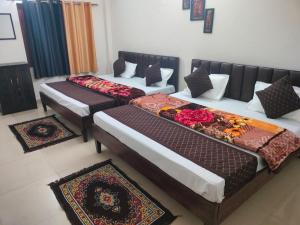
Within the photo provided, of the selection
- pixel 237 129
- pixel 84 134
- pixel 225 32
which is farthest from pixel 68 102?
pixel 225 32

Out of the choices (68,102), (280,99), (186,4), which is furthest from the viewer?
(186,4)

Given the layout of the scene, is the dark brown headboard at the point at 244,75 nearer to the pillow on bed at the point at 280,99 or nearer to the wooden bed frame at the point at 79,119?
the pillow on bed at the point at 280,99

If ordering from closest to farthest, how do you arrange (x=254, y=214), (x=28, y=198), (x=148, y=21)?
1. (x=254, y=214)
2. (x=28, y=198)
3. (x=148, y=21)

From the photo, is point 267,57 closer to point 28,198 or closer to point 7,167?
point 28,198

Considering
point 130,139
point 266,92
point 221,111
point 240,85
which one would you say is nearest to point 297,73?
point 266,92

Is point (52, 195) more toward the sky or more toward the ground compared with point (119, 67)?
more toward the ground

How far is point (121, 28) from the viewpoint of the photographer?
5.20 meters

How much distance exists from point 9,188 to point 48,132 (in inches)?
51.1

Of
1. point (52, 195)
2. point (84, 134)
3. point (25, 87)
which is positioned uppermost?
point (25, 87)

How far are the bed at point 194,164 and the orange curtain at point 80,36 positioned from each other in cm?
284

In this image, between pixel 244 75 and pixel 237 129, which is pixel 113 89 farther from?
pixel 237 129

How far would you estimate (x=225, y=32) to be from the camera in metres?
3.26

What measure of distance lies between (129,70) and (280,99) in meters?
3.07

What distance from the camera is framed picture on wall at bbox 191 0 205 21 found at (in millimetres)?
3422
